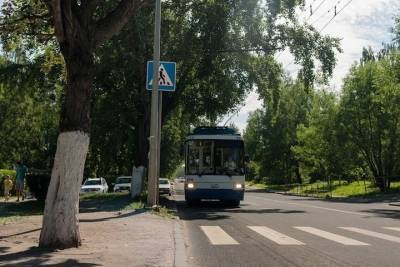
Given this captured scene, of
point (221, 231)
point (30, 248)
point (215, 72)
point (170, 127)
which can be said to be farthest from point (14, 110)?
point (30, 248)

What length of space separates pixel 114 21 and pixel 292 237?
6.09 meters

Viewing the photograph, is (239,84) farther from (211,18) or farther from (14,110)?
(14,110)

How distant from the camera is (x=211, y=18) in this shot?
2400 cm

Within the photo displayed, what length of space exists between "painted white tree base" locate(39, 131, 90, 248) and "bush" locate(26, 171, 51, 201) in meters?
11.7

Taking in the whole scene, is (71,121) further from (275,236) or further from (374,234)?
(374,234)

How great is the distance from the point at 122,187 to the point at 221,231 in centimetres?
2526

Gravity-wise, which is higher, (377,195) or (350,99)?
(350,99)

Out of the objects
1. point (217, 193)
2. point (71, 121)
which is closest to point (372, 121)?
point (217, 193)

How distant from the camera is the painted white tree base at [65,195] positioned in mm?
9148

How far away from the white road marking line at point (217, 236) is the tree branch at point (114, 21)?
4.55 metres

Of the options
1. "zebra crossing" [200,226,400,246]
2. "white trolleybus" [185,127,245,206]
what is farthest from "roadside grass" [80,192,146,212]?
"zebra crossing" [200,226,400,246]

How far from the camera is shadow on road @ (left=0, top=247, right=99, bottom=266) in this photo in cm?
766

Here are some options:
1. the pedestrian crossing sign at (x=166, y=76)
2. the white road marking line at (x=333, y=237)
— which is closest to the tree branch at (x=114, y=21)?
the white road marking line at (x=333, y=237)

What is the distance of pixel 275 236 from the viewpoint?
12.8 m
